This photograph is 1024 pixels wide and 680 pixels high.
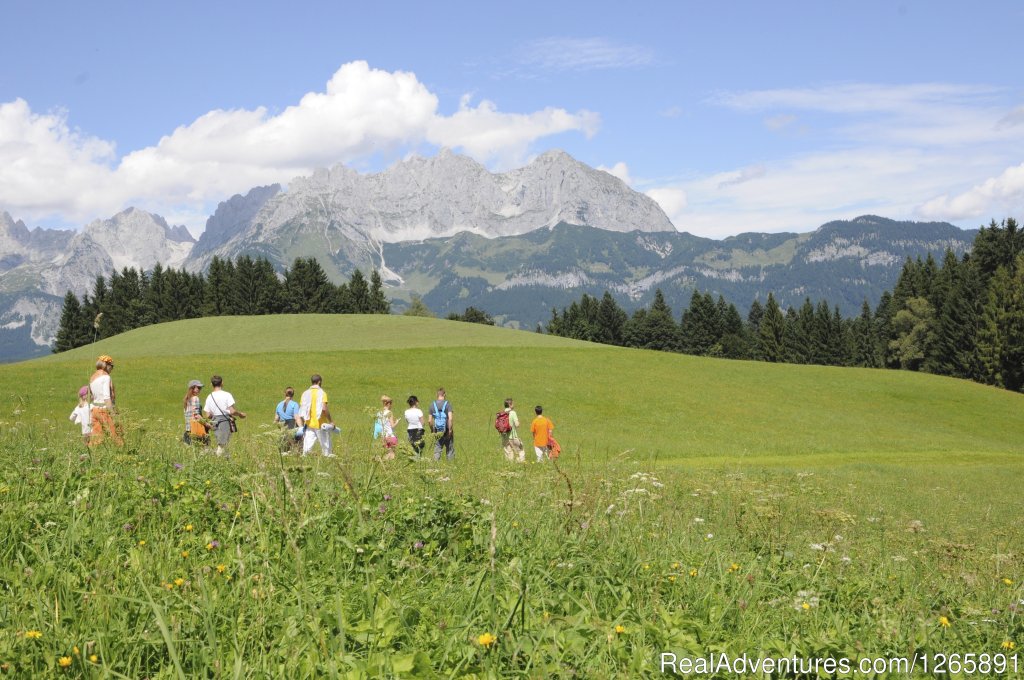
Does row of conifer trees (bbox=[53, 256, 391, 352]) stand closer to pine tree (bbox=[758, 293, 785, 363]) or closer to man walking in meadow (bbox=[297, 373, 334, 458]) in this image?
pine tree (bbox=[758, 293, 785, 363])

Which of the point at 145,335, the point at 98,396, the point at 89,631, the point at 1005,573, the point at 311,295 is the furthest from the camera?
the point at 311,295

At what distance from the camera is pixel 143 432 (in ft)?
28.5

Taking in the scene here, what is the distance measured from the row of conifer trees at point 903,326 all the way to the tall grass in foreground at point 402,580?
294ft

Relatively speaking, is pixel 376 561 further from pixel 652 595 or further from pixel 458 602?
pixel 652 595

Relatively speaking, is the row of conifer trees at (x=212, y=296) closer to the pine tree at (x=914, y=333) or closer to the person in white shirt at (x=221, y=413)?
the pine tree at (x=914, y=333)

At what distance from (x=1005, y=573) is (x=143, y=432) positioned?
9.40m

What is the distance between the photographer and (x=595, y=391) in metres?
49.0

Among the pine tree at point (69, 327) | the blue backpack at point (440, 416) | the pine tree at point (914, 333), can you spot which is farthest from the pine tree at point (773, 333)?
the blue backpack at point (440, 416)

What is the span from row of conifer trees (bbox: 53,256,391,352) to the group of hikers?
358 ft

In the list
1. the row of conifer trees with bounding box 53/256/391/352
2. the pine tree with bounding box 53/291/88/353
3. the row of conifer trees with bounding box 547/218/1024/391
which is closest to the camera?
the row of conifer trees with bounding box 547/218/1024/391

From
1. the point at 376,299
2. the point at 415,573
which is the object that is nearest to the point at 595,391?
the point at 415,573

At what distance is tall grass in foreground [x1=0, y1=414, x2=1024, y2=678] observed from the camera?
3.84 m

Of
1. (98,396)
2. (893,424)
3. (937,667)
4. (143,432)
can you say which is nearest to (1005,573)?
(937,667)

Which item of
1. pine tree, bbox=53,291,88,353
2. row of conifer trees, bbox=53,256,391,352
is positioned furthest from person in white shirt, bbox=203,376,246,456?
pine tree, bbox=53,291,88,353
